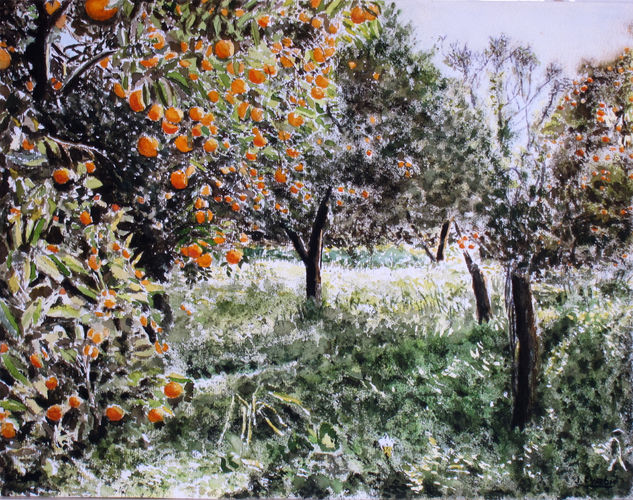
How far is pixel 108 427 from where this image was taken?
1.99 m

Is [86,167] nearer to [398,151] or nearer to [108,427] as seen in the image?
[108,427]

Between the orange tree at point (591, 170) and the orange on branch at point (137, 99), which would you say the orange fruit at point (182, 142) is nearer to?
the orange on branch at point (137, 99)

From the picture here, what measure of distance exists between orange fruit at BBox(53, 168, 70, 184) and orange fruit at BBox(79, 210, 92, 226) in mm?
157

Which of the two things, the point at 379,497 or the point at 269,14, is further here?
the point at 379,497

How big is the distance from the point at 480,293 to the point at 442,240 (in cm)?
29

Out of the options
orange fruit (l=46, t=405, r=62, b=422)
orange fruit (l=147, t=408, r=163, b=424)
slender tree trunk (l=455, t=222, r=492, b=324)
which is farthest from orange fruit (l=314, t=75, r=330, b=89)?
orange fruit (l=46, t=405, r=62, b=422)

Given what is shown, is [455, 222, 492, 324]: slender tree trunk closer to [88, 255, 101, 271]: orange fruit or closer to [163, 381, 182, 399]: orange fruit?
[163, 381, 182, 399]: orange fruit

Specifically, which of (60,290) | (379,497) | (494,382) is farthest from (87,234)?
(494,382)

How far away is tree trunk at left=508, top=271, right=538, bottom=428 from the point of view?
2.13 m

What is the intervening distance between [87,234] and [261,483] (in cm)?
130

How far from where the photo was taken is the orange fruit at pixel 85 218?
5.14 ft

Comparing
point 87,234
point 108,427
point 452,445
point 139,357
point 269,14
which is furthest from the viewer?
point 452,445

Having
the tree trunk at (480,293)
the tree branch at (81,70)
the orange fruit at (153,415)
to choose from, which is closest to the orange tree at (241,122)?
the tree branch at (81,70)

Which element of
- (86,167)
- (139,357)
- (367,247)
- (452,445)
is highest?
(86,167)
